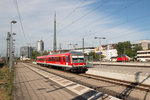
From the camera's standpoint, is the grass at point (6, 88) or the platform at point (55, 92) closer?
the platform at point (55, 92)

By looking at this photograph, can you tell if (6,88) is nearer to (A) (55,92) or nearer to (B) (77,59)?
(A) (55,92)

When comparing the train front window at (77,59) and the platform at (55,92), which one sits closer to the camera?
the platform at (55,92)

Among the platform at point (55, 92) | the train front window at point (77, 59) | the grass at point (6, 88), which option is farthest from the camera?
the train front window at point (77, 59)

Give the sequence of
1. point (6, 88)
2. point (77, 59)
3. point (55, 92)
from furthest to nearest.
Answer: point (77, 59)
point (6, 88)
point (55, 92)

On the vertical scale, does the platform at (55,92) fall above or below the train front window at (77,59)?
below

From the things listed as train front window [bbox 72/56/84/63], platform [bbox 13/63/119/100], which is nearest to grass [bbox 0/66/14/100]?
platform [bbox 13/63/119/100]

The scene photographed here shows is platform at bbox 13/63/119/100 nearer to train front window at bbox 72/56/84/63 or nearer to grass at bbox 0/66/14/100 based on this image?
grass at bbox 0/66/14/100

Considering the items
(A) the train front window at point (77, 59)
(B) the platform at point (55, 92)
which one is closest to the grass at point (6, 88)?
(B) the platform at point (55, 92)

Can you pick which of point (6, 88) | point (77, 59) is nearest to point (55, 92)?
point (6, 88)

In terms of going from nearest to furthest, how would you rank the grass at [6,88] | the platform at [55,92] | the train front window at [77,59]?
the platform at [55,92]
the grass at [6,88]
the train front window at [77,59]

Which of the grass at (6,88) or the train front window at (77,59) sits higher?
the train front window at (77,59)

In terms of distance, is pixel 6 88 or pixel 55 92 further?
pixel 6 88

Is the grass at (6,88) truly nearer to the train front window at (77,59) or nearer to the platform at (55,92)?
the platform at (55,92)

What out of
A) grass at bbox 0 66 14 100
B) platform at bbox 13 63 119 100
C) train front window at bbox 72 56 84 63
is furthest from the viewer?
train front window at bbox 72 56 84 63
